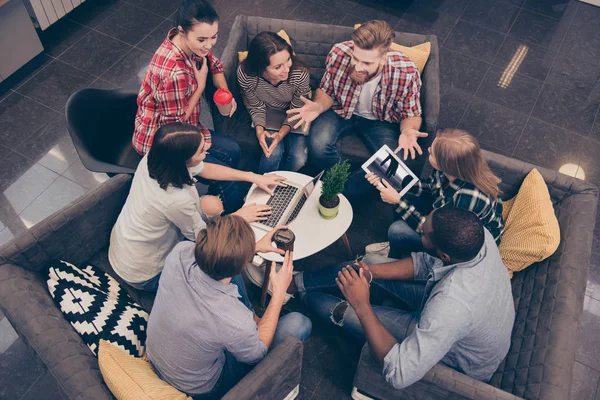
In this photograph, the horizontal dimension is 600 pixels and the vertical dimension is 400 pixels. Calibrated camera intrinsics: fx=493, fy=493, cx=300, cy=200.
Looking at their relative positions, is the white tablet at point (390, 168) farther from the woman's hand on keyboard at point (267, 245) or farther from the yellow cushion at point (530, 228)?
the woman's hand on keyboard at point (267, 245)

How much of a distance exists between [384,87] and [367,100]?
160mm

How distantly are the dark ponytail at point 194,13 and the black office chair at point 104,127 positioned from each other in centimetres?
61

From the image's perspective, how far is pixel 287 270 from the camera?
223cm

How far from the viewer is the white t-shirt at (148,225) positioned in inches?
87.5

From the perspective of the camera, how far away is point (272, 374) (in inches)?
78.6

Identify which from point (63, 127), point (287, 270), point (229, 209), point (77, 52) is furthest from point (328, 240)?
point (77, 52)

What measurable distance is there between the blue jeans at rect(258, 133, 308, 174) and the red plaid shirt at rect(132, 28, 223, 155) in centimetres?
59

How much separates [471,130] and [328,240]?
1891 millimetres

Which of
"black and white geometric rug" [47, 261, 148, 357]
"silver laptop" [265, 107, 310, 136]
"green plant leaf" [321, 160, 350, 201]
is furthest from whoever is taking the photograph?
"silver laptop" [265, 107, 310, 136]

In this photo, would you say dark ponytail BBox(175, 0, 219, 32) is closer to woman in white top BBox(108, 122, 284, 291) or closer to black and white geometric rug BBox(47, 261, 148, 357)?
woman in white top BBox(108, 122, 284, 291)

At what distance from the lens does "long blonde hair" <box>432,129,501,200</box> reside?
2389 millimetres

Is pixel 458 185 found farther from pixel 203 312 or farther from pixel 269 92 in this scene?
pixel 203 312

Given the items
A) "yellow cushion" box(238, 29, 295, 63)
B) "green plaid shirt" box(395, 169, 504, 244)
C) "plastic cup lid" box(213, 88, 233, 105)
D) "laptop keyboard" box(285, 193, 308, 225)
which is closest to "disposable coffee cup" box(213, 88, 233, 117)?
"plastic cup lid" box(213, 88, 233, 105)

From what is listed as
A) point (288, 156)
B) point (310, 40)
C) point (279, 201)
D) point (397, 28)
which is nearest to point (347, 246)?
point (279, 201)
